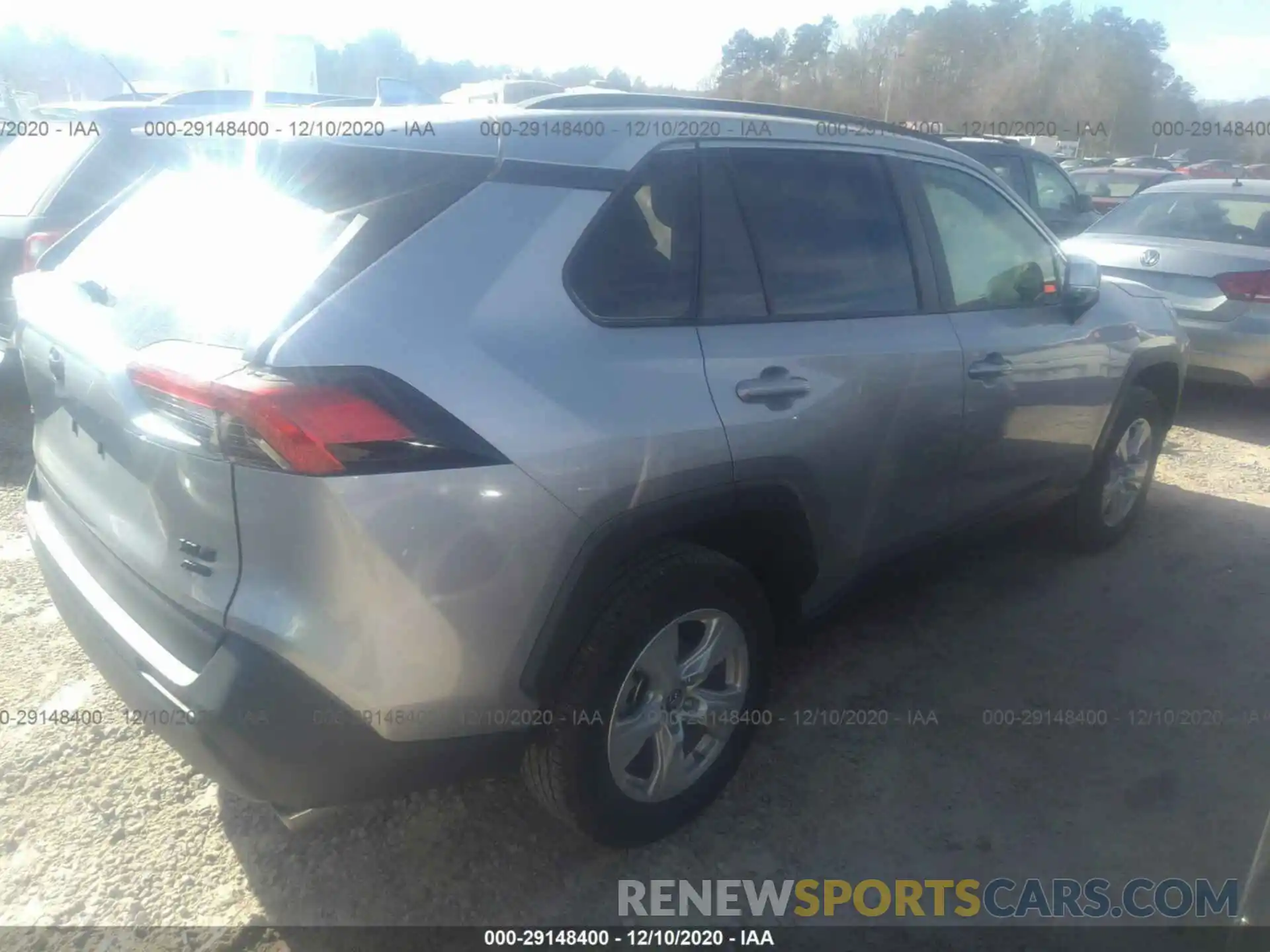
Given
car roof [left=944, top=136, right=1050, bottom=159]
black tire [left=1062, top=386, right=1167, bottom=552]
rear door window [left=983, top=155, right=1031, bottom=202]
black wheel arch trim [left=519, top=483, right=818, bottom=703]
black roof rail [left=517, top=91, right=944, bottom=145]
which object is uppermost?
black roof rail [left=517, top=91, right=944, bottom=145]

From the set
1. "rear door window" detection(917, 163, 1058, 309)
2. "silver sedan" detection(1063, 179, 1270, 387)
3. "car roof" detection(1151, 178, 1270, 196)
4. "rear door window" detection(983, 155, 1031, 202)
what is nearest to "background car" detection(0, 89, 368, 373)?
"rear door window" detection(917, 163, 1058, 309)

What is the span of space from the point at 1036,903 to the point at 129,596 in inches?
92.7

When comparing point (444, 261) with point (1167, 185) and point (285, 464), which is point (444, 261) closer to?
point (285, 464)

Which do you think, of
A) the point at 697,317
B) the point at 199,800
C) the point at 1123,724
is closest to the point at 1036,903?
the point at 1123,724

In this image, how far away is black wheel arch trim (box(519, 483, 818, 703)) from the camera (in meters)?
2.17

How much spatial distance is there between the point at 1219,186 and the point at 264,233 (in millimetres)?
7433

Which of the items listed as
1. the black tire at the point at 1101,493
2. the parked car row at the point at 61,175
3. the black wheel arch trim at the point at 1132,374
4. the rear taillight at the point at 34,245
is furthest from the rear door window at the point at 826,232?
the rear taillight at the point at 34,245

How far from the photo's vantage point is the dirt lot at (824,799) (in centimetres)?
250

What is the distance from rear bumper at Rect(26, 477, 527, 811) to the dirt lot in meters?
0.53

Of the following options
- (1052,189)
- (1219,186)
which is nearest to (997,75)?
(1052,189)

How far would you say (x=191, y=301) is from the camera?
6.91ft

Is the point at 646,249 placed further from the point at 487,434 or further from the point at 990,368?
the point at 990,368

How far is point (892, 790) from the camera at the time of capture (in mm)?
2928

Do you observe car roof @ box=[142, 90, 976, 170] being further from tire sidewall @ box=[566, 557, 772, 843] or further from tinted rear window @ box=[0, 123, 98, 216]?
tinted rear window @ box=[0, 123, 98, 216]
